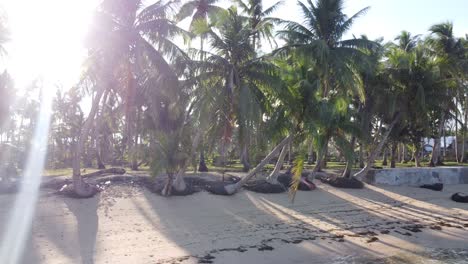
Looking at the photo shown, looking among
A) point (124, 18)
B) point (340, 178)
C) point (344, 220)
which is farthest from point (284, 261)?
point (340, 178)

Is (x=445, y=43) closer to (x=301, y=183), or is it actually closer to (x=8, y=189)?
(x=301, y=183)

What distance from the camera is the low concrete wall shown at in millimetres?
25750

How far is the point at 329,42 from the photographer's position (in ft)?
70.4

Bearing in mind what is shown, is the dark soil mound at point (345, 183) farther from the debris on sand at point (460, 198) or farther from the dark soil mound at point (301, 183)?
the debris on sand at point (460, 198)

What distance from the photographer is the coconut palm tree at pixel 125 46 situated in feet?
55.8

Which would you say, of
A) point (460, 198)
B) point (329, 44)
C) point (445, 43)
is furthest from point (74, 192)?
point (445, 43)

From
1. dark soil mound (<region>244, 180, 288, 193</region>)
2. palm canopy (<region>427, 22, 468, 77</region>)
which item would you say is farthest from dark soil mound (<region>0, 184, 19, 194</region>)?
palm canopy (<region>427, 22, 468, 77</region>)

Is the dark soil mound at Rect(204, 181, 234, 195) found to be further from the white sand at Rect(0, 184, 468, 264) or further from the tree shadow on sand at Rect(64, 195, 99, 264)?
the tree shadow on sand at Rect(64, 195, 99, 264)

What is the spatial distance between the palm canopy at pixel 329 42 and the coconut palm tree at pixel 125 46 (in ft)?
18.4

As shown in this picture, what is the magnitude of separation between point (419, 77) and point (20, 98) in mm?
31161

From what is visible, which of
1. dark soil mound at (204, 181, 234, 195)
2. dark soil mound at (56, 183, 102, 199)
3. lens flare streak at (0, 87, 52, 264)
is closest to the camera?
lens flare streak at (0, 87, 52, 264)

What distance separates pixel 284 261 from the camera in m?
11.4

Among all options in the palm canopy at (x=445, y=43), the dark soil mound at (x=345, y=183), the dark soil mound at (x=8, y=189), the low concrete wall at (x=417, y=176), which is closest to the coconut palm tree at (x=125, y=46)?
the dark soil mound at (x=8, y=189)

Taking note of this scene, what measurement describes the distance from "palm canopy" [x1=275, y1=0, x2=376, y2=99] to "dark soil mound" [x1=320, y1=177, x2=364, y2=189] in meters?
4.82
